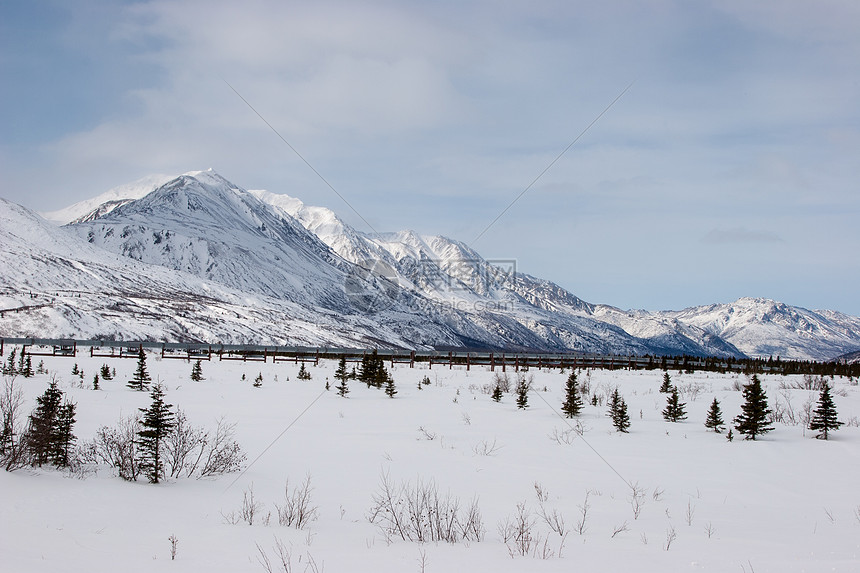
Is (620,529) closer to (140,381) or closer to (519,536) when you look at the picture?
(519,536)

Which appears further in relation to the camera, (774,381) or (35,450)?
(774,381)

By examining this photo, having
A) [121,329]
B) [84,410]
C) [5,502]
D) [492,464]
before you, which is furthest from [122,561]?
[121,329]

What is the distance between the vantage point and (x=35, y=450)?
8930mm

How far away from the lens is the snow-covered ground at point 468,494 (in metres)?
6.06

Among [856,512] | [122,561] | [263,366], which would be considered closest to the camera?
[122,561]

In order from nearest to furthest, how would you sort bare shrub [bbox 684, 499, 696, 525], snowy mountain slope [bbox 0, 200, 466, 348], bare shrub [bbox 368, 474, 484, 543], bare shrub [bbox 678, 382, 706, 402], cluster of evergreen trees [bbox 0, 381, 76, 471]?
bare shrub [bbox 368, 474, 484, 543]
bare shrub [bbox 684, 499, 696, 525]
cluster of evergreen trees [bbox 0, 381, 76, 471]
bare shrub [bbox 678, 382, 706, 402]
snowy mountain slope [bbox 0, 200, 466, 348]

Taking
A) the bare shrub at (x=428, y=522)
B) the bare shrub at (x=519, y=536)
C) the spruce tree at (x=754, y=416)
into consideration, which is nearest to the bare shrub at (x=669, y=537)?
the bare shrub at (x=519, y=536)

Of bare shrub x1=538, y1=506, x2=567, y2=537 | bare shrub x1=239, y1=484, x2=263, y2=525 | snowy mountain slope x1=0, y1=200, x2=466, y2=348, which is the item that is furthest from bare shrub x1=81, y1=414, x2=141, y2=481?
snowy mountain slope x1=0, y1=200, x2=466, y2=348

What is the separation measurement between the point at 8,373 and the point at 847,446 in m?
27.7

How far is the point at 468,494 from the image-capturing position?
9594 millimetres

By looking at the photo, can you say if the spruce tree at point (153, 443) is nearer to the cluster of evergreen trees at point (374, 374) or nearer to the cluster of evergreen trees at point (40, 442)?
the cluster of evergreen trees at point (40, 442)

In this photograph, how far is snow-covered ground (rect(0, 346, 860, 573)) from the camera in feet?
19.9

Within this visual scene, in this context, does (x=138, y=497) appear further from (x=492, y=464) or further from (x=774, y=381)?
(x=774, y=381)

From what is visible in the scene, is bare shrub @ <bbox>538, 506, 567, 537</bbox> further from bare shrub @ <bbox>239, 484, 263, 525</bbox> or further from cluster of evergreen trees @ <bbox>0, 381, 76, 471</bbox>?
cluster of evergreen trees @ <bbox>0, 381, 76, 471</bbox>
